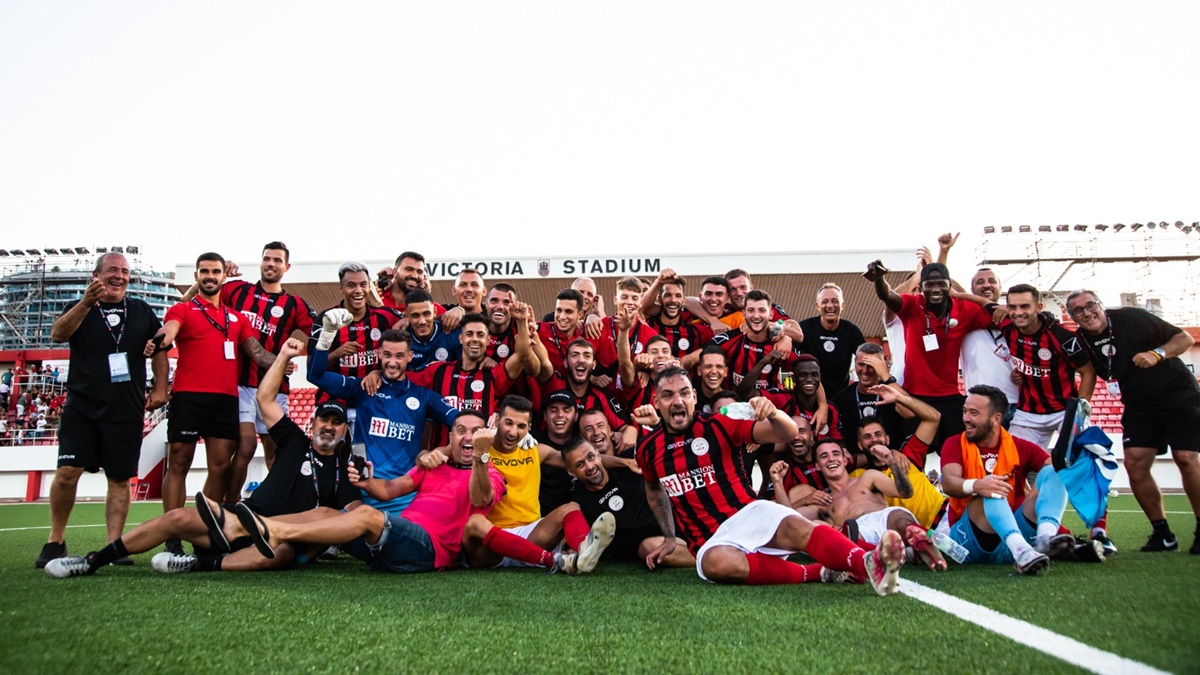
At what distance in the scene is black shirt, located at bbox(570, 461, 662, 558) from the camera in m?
5.38

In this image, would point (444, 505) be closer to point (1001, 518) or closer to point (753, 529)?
point (753, 529)

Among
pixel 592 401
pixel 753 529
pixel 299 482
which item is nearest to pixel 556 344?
pixel 592 401

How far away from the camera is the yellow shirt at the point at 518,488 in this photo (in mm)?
5359

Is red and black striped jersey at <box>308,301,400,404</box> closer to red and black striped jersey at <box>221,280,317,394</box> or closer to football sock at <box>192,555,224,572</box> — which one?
red and black striped jersey at <box>221,280,317,394</box>

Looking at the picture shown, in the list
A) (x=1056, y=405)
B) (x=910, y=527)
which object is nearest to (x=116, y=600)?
(x=910, y=527)

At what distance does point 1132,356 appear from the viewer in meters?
5.85

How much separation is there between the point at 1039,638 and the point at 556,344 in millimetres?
4676

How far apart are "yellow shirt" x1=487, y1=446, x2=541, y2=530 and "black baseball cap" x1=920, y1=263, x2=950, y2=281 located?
136 inches

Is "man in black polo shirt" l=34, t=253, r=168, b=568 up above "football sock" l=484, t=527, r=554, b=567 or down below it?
above

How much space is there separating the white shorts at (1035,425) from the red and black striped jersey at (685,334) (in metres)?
2.58

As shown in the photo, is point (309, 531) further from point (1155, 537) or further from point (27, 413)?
point (27, 413)

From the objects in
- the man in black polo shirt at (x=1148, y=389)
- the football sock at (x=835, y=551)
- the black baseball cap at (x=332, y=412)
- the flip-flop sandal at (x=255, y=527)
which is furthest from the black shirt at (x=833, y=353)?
the flip-flop sandal at (x=255, y=527)

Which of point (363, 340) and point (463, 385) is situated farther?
point (363, 340)

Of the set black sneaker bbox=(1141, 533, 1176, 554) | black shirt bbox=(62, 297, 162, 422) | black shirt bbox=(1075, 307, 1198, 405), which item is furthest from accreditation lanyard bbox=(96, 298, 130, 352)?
black sneaker bbox=(1141, 533, 1176, 554)
